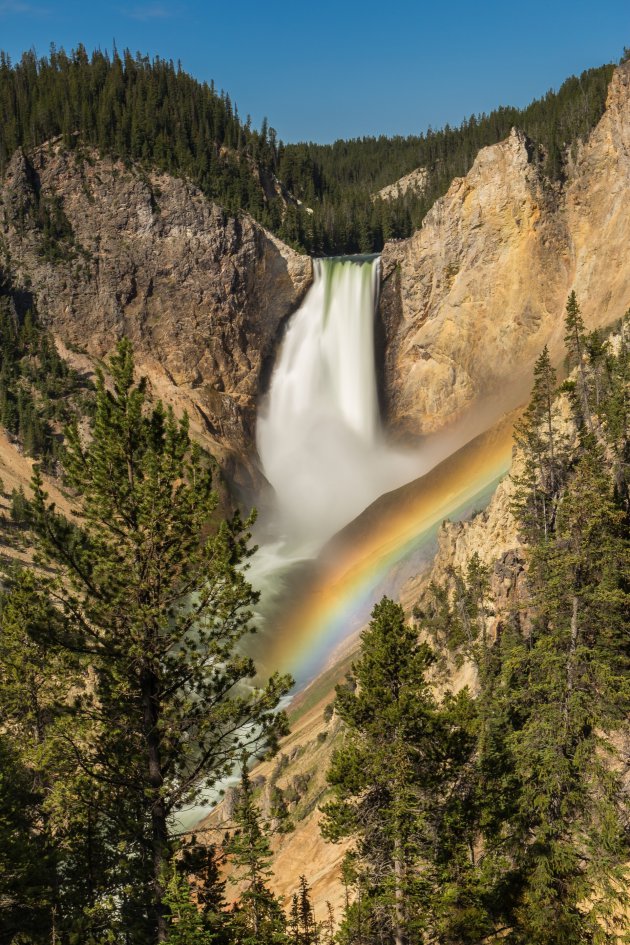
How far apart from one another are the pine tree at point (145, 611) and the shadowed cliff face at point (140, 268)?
274 feet

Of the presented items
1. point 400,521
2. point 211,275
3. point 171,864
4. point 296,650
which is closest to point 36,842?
point 171,864

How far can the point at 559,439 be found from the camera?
4159cm

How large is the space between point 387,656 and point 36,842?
8.95 m

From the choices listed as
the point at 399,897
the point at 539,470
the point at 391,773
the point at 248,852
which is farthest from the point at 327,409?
the point at 248,852

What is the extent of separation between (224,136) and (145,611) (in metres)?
114

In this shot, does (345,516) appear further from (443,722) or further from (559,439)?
(443,722)

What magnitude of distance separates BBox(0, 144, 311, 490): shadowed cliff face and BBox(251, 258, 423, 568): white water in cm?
595

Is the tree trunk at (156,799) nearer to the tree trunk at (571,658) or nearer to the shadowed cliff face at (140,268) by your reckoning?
the tree trunk at (571,658)

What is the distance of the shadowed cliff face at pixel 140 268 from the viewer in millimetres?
98750

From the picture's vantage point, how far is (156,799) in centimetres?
1329

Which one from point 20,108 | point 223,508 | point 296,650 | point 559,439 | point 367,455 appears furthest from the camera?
point 20,108

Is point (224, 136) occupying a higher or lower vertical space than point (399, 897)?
higher

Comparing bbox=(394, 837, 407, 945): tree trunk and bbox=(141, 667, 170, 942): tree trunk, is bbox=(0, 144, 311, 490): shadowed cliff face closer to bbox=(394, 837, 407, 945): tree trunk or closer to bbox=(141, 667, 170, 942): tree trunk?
bbox=(394, 837, 407, 945): tree trunk

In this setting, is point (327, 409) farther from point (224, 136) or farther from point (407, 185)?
point (407, 185)
